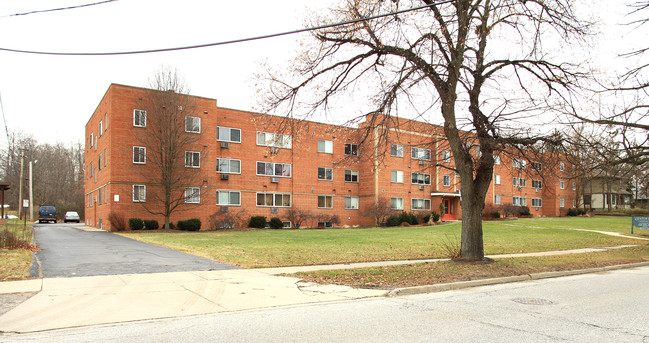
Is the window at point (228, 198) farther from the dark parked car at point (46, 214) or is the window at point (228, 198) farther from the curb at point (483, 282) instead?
the curb at point (483, 282)

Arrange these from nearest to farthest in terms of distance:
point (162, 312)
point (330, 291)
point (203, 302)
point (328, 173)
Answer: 1. point (162, 312)
2. point (203, 302)
3. point (330, 291)
4. point (328, 173)

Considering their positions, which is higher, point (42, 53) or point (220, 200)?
point (42, 53)

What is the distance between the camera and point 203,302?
816cm

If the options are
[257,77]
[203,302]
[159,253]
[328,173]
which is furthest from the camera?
[328,173]

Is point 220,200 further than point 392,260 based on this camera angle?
Yes

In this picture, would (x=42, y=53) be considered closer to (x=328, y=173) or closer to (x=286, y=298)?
(x=286, y=298)

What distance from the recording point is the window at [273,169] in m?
37.9

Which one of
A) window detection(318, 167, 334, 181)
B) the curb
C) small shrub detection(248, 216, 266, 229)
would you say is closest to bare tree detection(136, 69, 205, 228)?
small shrub detection(248, 216, 266, 229)

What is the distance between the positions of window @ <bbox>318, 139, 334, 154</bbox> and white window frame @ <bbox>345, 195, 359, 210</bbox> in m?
4.83

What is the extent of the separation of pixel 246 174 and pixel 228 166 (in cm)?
167

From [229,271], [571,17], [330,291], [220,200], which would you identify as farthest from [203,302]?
[220,200]

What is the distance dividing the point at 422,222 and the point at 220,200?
18842 mm

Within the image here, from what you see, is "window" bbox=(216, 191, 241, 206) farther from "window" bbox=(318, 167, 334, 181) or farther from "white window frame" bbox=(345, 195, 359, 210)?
"white window frame" bbox=(345, 195, 359, 210)

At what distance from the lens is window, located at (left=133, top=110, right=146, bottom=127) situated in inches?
1241
